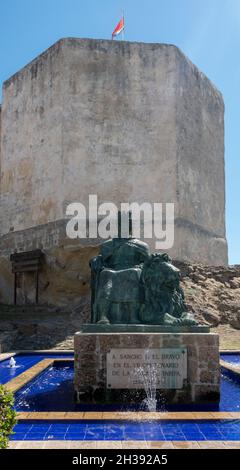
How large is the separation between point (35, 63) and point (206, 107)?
6829 mm

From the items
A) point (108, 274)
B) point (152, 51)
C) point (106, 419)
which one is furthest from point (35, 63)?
point (106, 419)

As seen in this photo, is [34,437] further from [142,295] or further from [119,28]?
[119,28]

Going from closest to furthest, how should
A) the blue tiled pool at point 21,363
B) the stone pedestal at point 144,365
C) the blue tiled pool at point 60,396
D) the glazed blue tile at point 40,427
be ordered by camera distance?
the glazed blue tile at point 40,427 < the blue tiled pool at point 60,396 < the stone pedestal at point 144,365 < the blue tiled pool at point 21,363

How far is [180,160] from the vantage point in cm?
1603

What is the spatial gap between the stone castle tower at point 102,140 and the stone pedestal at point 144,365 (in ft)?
32.4

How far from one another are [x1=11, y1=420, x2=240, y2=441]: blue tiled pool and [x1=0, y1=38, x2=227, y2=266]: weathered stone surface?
11.2 m

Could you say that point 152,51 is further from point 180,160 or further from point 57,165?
point 57,165

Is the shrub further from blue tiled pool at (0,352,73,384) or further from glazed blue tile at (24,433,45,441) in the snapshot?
blue tiled pool at (0,352,73,384)

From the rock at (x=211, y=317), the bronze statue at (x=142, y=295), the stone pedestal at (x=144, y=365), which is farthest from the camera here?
the rock at (x=211, y=317)

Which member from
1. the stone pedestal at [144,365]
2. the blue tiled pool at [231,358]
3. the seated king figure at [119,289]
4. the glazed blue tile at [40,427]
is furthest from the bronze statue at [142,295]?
the blue tiled pool at [231,358]

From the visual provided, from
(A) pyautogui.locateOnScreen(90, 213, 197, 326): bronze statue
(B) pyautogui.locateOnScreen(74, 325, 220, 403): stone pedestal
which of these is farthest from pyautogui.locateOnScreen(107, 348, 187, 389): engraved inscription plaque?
(A) pyautogui.locateOnScreen(90, 213, 197, 326): bronze statue

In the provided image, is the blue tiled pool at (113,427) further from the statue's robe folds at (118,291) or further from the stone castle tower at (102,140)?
the stone castle tower at (102,140)

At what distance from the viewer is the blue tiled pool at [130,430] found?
135 inches
